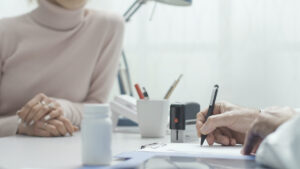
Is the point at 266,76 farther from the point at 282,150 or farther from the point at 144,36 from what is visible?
the point at 282,150

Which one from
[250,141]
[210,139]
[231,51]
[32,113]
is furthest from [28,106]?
[231,51]

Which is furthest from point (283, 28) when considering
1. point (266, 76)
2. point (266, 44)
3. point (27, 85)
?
point (27, 85)

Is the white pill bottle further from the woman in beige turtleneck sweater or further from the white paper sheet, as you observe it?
the woman in beige turtleneck sweater

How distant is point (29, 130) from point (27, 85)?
0.32 metres

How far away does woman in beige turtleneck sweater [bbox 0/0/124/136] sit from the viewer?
4.91 ft

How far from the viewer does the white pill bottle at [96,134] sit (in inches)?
23.9

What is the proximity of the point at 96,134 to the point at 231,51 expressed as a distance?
150 centimetres

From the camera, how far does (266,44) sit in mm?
1989

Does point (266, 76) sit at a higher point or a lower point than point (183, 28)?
lower

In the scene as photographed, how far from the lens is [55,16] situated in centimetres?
152

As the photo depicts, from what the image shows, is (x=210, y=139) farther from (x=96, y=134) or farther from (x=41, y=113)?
(x=41, y=113)

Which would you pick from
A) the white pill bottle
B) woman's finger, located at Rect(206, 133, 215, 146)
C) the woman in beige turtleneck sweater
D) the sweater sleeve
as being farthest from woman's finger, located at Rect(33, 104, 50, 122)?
the white pill bottle

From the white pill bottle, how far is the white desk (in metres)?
0.04

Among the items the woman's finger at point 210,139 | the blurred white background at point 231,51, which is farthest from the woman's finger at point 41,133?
the blurred white background at point 231,51
